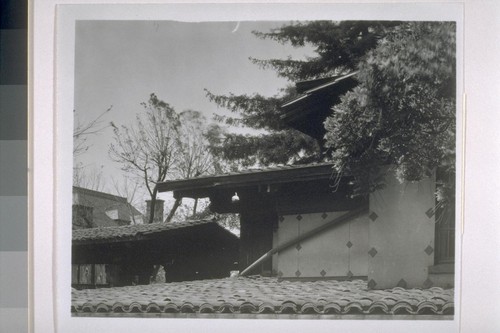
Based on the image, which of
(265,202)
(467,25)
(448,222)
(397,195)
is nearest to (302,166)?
(265,202)

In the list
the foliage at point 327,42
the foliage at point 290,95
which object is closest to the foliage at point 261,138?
the foliage at point 290,95

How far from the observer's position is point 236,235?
11.6 ft

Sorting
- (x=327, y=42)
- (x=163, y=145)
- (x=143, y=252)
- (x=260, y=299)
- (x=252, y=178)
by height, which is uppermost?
(x=327, y=42)

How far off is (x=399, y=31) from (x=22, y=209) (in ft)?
6.62

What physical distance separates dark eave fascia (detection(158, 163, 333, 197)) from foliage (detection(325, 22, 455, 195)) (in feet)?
0.37

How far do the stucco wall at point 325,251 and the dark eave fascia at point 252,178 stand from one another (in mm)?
202

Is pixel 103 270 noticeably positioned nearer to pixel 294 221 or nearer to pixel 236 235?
pixel 236 235

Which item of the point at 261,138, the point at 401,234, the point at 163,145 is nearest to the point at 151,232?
the point at 163,145

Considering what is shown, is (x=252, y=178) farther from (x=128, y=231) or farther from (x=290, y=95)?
(x=128, y=231)

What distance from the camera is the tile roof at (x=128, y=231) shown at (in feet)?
11.7

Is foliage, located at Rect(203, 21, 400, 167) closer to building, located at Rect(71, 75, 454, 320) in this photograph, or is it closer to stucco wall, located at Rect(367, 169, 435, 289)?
building, located at Rect(71, 75, 454, 320)

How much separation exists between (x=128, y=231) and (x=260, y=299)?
73 centimetres

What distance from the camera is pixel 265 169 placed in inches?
141

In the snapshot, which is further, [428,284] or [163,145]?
[163,145]
